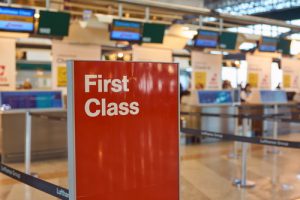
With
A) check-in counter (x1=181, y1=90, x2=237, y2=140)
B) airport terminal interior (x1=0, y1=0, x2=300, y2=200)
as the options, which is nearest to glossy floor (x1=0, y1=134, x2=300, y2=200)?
airport terminal interior (x1=0, y1=0, x2=300, y2=200)

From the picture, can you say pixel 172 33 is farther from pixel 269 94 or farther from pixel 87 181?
pixel 87 181

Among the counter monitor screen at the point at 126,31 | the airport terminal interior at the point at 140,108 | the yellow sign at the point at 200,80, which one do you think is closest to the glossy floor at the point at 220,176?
the airport terminal interior at the point at 140,108

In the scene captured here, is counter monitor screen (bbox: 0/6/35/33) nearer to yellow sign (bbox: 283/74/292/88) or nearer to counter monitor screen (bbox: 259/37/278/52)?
counter monitor screen (bbox: 259/37/278/52)

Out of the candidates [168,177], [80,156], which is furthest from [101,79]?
[168,177]

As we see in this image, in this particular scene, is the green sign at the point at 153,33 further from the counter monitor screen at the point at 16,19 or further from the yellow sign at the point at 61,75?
the counter monitor screen at the point at 16,19

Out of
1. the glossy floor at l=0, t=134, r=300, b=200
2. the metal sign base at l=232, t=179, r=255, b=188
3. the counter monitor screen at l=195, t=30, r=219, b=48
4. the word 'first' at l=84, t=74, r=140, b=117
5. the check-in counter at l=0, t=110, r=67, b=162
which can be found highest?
the counter monitor screen at l=195, t=30, r=219, b=48

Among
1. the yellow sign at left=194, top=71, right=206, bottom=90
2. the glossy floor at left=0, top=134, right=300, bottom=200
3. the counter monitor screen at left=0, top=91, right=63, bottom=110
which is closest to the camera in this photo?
the glossy floor at left=0, top=134, right=300, bottom=200

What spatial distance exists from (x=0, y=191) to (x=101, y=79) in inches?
137

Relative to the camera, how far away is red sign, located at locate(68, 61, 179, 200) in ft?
6.76

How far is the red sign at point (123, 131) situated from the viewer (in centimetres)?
206

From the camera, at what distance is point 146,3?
5219mm

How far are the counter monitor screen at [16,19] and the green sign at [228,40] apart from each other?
447 centimetres

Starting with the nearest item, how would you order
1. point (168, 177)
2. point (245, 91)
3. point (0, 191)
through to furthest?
point (168, 177), point (0, 191), point (245, 91)

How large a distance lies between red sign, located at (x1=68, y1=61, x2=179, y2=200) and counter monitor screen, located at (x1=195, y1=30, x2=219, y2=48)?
650 centimetres
